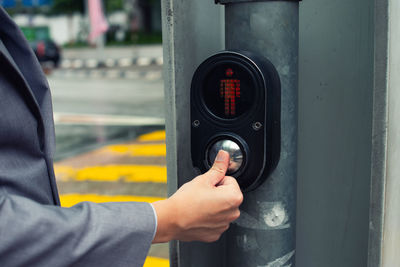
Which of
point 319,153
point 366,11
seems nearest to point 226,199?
point 319,153

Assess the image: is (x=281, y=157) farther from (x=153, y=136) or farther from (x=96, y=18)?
(x=96, y=18)

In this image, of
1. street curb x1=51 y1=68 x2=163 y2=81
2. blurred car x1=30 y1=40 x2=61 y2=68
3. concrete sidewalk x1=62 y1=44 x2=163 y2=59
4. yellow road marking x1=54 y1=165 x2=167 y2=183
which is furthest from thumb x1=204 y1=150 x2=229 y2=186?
concrete sidewalk x1=62 y1=44 x2=163 y2=59

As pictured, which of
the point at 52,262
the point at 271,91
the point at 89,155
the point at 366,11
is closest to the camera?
the point at 52,262

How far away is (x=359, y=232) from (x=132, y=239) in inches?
27.2

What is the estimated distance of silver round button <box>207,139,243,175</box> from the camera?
112 cm

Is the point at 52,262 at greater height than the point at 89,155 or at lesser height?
greater

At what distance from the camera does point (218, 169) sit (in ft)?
3.57

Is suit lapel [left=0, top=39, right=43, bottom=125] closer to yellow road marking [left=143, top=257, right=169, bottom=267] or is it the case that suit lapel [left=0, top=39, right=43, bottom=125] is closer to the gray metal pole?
the gray metal pole

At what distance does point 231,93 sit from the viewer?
1157 millimetres

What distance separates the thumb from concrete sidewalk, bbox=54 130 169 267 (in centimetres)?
260

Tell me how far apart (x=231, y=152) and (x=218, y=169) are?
63 mm

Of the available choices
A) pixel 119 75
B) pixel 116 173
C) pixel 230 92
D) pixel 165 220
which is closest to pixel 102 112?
pixel 116 173

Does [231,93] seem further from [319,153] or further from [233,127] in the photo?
[319,153]

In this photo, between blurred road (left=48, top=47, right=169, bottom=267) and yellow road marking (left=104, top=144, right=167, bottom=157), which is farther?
yellow road marking (left=104, top=144, right=167, bottom=157)
